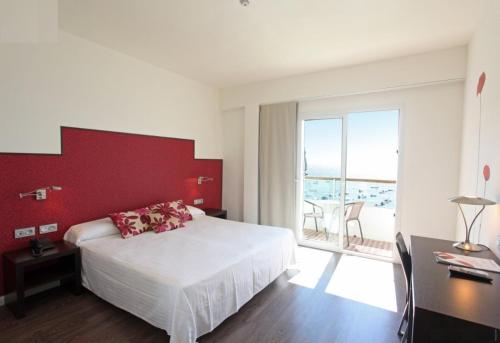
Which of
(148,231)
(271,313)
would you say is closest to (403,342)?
(271,313)

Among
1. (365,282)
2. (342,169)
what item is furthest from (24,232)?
(342,169)

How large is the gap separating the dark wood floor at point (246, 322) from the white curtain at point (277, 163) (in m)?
1.73

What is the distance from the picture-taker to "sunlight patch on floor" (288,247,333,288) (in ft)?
9.63

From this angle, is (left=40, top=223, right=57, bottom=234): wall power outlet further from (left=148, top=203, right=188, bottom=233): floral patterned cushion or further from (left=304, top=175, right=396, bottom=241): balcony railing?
(left=304, top=175, right=396, bottom=241): balcony railing

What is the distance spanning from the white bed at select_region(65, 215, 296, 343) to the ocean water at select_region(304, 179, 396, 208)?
1348 millimetres

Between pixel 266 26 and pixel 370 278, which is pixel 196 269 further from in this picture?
pixel 266 26

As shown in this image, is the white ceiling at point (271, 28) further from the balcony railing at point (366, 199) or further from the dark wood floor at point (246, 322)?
the dark wood floor at point (246, 322)

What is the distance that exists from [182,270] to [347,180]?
120 inches

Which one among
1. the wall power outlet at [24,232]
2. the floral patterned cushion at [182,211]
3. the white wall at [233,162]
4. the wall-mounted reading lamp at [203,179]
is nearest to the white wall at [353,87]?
the white wall at [233,162]

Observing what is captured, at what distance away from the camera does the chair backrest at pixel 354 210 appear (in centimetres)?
416

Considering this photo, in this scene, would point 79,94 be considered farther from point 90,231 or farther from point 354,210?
point 354,210

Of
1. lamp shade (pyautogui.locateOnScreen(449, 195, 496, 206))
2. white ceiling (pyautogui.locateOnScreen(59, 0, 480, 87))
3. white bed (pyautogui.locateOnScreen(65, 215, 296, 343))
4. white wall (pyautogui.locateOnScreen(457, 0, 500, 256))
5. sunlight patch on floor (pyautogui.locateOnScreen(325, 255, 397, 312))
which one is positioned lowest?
sunlight patch on floor (pyautogui.locateOnScreen(325, 255, 397, 312))

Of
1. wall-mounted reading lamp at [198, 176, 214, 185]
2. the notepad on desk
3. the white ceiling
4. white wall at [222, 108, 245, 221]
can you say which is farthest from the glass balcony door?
the notepad on desk

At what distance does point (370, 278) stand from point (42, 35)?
4.46 meters
